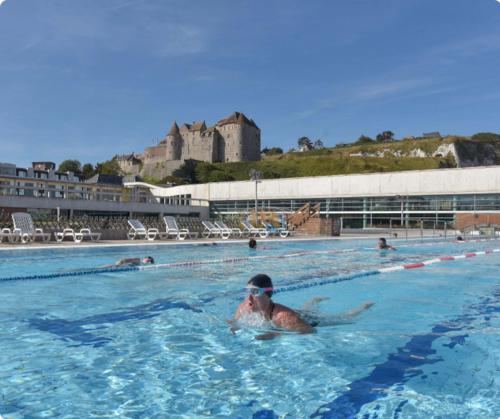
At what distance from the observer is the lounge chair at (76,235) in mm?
14531

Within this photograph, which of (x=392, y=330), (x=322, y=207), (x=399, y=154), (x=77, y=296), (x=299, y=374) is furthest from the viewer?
(x=399, y=154)

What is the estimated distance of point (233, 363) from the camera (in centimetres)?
359

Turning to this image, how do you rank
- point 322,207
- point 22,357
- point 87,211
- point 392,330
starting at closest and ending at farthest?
point 22,357 → point 392,330 → point 87,211 → point 322,207

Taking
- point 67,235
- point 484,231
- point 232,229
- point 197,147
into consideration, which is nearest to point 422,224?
point 484,231

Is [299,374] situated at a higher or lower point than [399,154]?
lower

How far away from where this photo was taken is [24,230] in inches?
536

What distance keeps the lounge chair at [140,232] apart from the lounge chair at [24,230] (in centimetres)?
346

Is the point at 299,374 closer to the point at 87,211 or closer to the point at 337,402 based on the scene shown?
the point at 337,402

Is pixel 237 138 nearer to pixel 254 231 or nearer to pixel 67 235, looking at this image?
pixel 254 231

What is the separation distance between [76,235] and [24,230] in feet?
5.27

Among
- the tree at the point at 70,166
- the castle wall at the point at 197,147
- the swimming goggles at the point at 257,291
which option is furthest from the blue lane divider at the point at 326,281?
the tree at the point at 70,166

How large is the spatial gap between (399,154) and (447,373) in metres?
102

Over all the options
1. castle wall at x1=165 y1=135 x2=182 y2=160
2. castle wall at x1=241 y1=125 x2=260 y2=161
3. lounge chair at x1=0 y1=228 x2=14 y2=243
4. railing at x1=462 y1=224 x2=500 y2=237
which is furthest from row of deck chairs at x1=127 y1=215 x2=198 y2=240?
castle wall at x1=165 y1=135 x2=182 y2=160

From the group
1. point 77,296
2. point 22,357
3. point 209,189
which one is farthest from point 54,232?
point 209,189
